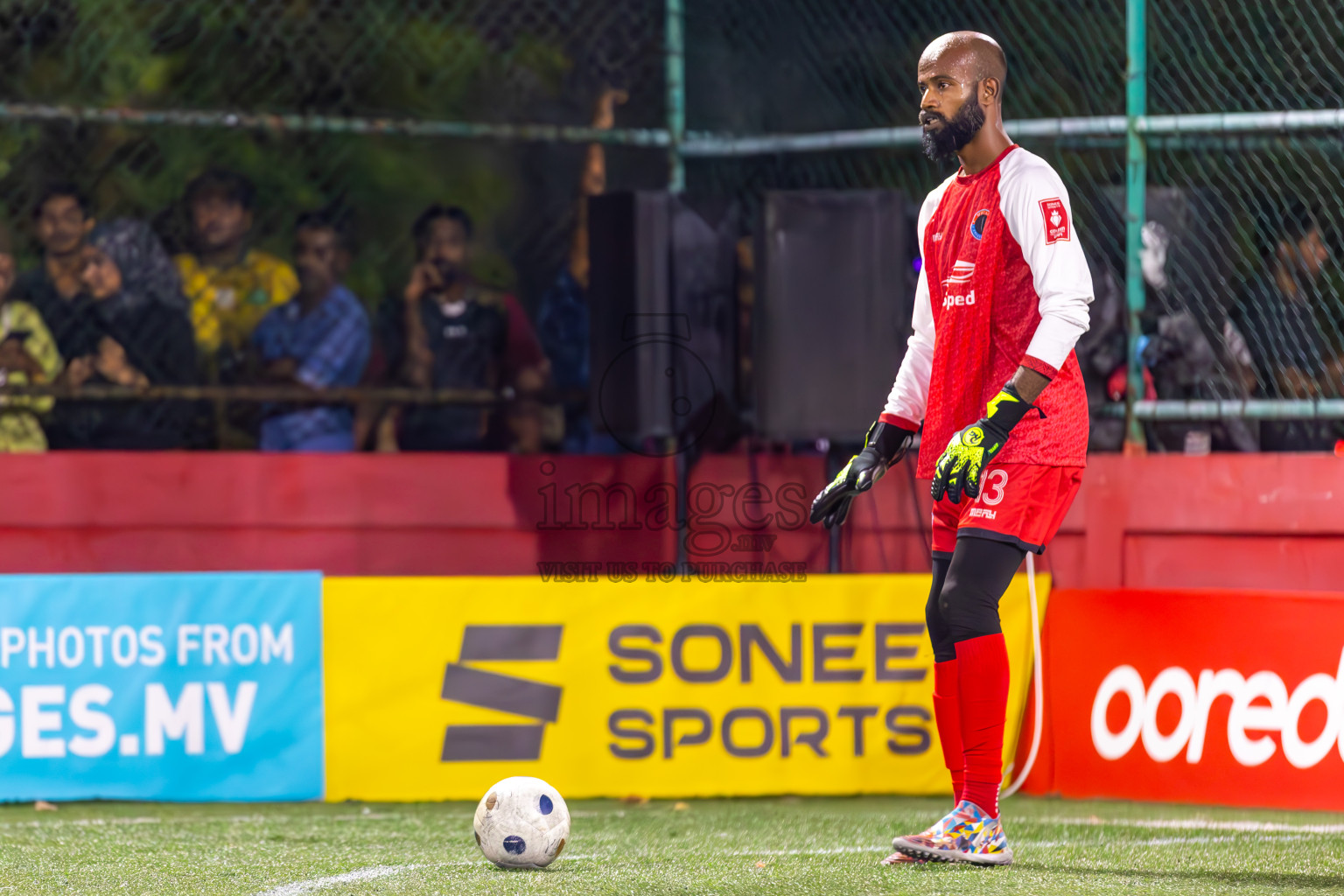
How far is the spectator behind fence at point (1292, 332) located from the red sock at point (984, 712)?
9.03 feet

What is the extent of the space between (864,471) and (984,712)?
759 millimetres

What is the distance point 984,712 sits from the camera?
487cm

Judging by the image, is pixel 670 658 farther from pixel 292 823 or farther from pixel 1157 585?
pixel 1157 585

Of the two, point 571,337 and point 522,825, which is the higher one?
point 571,337

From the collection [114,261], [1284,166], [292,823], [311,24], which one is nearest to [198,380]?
[114,261]

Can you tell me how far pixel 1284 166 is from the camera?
7172mm

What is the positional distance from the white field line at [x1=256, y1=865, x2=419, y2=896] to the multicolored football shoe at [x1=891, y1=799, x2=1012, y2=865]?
134cm

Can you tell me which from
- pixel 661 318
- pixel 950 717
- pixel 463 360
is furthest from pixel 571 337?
pixel 950 717

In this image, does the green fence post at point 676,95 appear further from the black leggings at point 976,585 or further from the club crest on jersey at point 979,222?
the black leggings at point 976,585

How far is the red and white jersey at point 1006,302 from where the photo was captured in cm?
472

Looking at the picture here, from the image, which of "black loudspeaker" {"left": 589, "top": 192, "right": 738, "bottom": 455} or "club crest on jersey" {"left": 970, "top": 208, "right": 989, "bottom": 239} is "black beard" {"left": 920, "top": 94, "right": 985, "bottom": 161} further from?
"black loudspeaker" {"left": 589, "top": 192, "right": 738, "bottom": 455}

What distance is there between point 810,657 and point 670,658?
514mm

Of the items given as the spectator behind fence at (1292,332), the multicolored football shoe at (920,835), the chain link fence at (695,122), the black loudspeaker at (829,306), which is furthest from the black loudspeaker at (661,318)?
the multicolored football shoe at (920,835)

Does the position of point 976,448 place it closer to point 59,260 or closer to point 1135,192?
point 1135,192
